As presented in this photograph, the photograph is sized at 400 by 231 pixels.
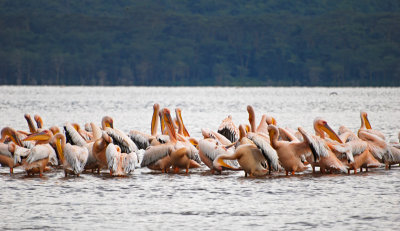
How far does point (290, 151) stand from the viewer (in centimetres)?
1193

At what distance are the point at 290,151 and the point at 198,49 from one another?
164288 millimetres

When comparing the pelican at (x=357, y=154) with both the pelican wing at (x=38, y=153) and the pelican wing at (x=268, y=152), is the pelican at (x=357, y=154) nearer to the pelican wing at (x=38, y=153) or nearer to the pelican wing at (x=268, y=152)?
the pelican wing at (x=268, y=152)

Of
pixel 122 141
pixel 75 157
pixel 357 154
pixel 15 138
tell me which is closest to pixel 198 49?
pixel 15 138

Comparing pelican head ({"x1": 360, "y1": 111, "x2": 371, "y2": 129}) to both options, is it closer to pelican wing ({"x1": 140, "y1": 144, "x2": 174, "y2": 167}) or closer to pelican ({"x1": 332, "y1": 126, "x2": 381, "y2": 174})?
pelican ({"x1": 332, "y1": 126, "x2": 381, "y2": 174})

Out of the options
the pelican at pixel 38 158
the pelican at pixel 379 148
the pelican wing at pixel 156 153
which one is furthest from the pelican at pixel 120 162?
the pelican at pixel 379 148

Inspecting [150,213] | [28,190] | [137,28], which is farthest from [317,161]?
[137,28]

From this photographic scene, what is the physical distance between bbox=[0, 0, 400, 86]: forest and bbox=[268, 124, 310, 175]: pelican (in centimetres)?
15180

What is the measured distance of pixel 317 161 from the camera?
1193 centimetres

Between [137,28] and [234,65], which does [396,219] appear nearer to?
[234,65]

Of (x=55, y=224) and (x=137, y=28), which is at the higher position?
(x=137, y=28)

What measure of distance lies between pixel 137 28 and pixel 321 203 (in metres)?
180

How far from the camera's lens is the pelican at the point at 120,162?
11.9 m

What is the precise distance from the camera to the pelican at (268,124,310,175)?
11.9 meters

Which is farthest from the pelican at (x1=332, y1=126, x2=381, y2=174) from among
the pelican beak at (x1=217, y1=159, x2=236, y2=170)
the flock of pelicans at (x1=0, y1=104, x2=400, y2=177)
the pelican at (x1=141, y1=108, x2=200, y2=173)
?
the pelican at (x1=141, y1=108, x2=200, y2=173)
